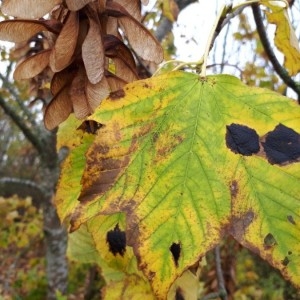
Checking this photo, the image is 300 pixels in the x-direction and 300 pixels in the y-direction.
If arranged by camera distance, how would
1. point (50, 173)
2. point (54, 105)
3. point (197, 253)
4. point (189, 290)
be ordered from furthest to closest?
point (50, 173), point (189, 290), point (54, 105), point (197, 253)

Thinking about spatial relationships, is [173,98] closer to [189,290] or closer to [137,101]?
[137,101]

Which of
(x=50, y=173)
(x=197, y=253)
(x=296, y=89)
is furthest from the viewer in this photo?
(x=50, y=173)

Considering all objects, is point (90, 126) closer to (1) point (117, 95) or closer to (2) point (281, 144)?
(1) point (117, 95)

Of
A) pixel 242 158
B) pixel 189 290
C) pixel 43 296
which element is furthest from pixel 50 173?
pixel 43 296

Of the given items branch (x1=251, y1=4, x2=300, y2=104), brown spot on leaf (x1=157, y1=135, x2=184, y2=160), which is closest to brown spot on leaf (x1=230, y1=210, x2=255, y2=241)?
brown spot on leaf (x1=157, y1=135, x2=184, y2=160)

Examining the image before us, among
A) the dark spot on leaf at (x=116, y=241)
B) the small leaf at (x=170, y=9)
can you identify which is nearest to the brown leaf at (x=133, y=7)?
the dark spot on leaf at (x=116, y=241)

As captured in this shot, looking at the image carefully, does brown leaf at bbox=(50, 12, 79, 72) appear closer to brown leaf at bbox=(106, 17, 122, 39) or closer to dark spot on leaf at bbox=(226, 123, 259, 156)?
brown leaf at bbox=(106, 17, 122, 39)
